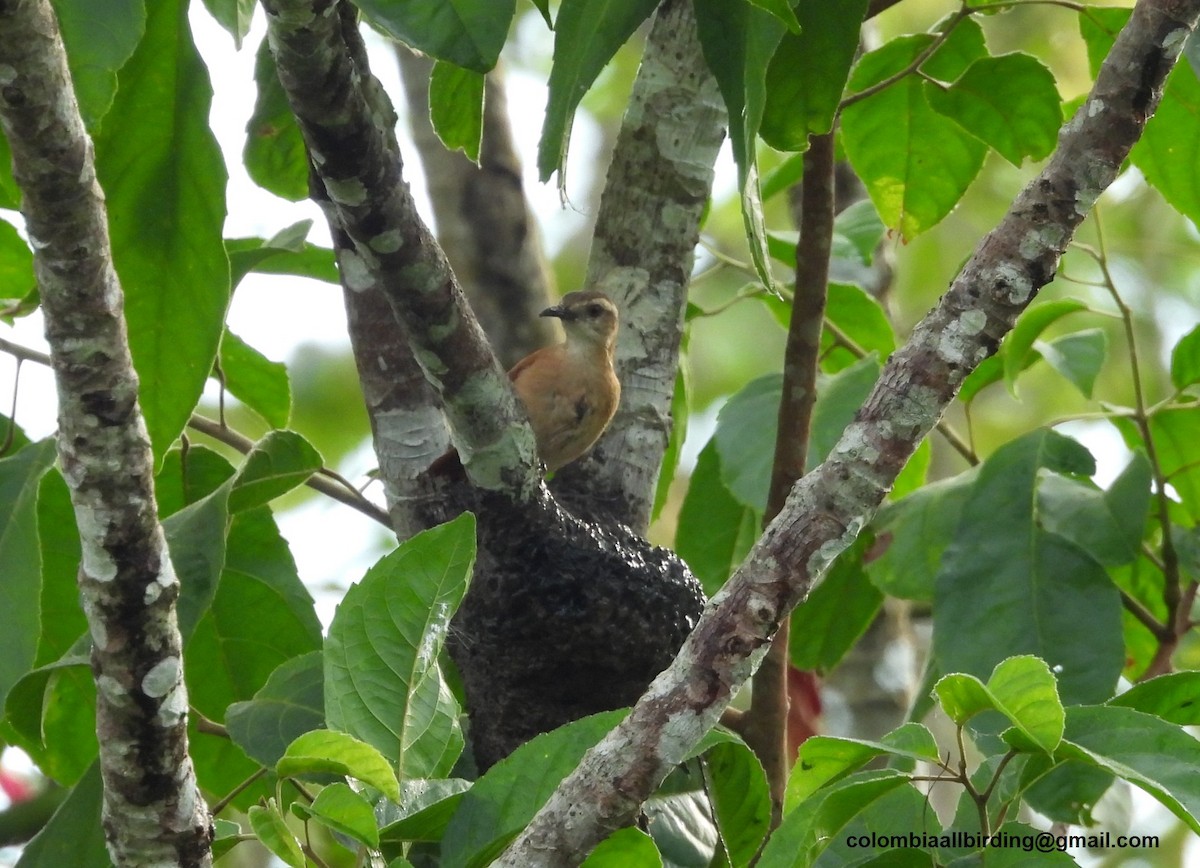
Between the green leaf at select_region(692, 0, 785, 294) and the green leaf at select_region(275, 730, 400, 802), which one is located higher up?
the green leaf at select_region(692, 0, 785, 294)

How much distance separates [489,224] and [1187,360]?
2.86 m

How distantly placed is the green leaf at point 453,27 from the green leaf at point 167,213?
0.49 m

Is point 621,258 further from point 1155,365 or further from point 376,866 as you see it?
point 1155,365

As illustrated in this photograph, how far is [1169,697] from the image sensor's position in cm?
231

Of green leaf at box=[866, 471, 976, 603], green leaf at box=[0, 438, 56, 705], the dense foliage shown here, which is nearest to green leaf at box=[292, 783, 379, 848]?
the dense foliage

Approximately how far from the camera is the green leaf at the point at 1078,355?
354 cm

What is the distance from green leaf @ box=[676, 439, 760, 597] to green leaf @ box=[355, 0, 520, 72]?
6.68 ft

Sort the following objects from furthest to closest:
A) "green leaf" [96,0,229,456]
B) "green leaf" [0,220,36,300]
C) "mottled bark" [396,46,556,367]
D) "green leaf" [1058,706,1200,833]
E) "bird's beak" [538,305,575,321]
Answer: "mottled bark" [396,46,556,367]
"bird's beak" [538,305,575,321]
"green leaf" [0,220,36,300]
"green leaf" [96,0,229,456]
"green leaf" [1058,706,1200,833]

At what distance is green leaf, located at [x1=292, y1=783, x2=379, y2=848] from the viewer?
194 centimetres

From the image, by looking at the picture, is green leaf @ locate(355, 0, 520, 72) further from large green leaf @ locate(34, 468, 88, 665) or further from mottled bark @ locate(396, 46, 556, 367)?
mottled bark @ locate(396, 46, 556, 367)

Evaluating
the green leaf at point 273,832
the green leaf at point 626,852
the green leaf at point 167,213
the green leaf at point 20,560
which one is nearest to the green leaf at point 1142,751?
the green leaf at point 626,852

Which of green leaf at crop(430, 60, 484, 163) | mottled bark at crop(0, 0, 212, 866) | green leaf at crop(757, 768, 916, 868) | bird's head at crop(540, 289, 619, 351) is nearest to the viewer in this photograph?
mottled bark at crop(0, 0, 212, 866)

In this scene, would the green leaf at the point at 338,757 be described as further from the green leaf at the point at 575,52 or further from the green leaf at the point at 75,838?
the green leaf at the point at 575,52

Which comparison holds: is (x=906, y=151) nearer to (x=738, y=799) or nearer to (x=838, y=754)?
(x=738, y=799)
